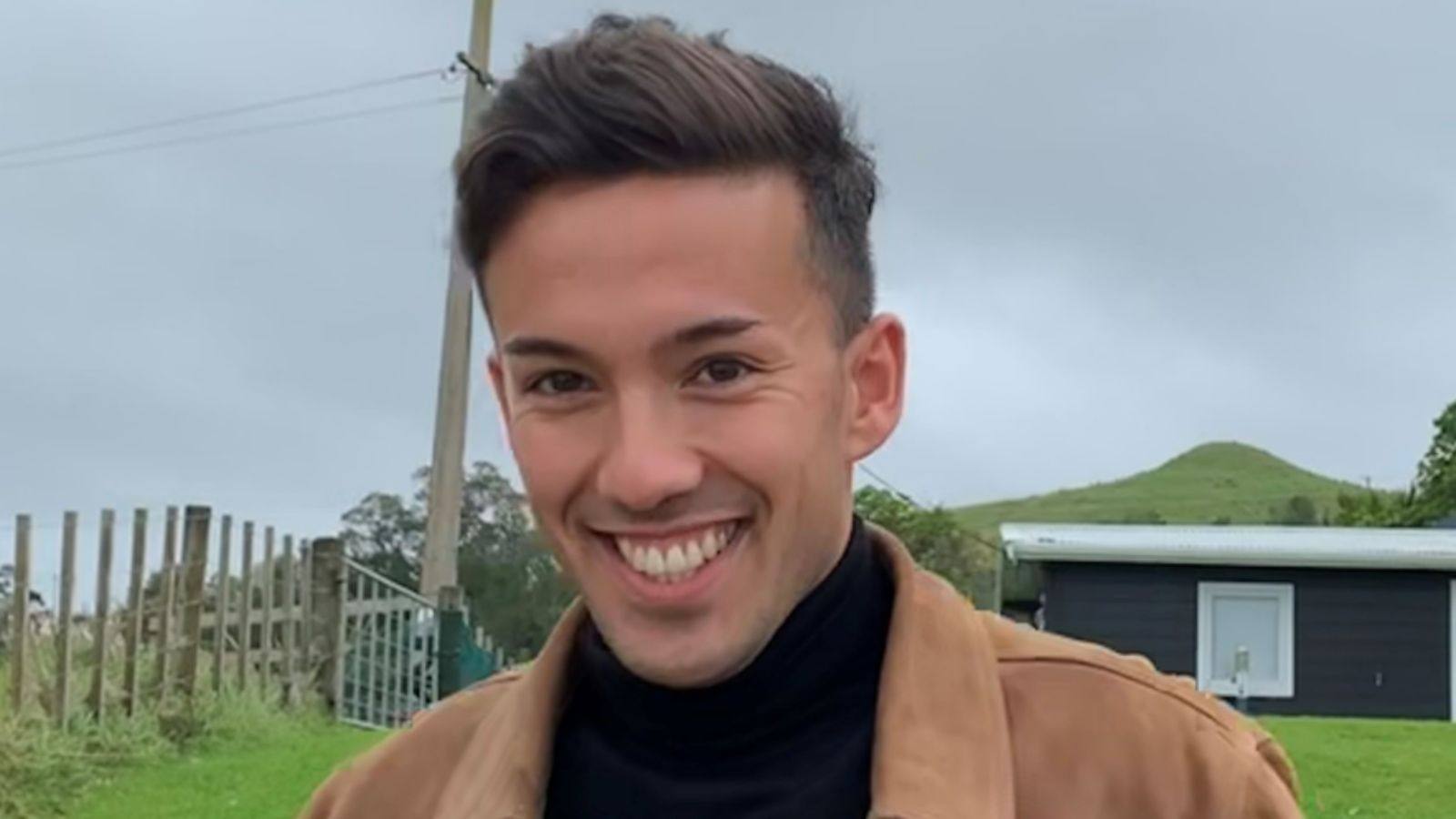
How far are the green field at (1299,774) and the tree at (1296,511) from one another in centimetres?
2654

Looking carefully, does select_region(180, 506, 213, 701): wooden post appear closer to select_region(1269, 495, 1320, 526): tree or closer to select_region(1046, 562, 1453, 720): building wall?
select_region(1046, 562, 1453, 720): building wall

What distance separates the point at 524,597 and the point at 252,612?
6.14 metres

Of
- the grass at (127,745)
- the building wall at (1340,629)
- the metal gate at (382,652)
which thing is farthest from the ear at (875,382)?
the building wall at (1340,629)

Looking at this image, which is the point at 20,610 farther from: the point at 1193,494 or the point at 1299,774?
the point at 1193,494

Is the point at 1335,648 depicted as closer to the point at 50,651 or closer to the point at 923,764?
the point at 50,651

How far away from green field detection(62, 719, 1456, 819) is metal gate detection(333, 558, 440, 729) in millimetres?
3543

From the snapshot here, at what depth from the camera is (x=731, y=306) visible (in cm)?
176

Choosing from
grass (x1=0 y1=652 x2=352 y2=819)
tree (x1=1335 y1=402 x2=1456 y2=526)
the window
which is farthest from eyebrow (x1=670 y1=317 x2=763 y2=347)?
tree (x1=1335 y1=402 x2=1456 y2=526)

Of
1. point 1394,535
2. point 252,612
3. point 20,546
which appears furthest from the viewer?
point 1394,535

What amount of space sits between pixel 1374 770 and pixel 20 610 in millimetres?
6137

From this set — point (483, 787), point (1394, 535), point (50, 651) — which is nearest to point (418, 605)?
point (50, 651)

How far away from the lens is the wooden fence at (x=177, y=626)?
10.5 m

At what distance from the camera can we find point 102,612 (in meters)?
11.2

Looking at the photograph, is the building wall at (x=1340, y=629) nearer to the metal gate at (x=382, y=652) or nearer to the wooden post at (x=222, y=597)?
the metal gate at (x=382, y=652)
